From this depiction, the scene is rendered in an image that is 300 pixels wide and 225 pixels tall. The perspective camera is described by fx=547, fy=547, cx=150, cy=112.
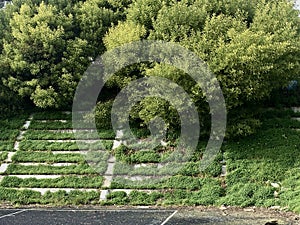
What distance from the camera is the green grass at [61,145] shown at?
1506 cm

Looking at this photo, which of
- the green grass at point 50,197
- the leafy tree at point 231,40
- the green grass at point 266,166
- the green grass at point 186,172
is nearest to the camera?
the green grass at point 266,166

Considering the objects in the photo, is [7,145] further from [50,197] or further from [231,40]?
[231,40]

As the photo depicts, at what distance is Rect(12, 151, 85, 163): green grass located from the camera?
1476 centimetres

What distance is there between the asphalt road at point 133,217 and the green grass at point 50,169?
158 cm

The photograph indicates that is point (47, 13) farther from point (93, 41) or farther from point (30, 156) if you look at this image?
point (30, 156)

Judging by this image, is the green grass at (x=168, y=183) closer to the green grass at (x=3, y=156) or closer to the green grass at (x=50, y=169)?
the green grass at (x=50, y=169)

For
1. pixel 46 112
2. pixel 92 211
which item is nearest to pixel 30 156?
pixel 46 112

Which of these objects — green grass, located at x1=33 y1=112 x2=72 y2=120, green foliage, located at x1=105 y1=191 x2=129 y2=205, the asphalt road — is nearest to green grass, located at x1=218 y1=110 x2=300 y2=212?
the asphalt road

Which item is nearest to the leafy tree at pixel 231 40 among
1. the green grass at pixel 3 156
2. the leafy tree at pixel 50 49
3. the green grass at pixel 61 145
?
the leafy tree at pixel 50 49

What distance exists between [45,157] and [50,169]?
1.83 feet

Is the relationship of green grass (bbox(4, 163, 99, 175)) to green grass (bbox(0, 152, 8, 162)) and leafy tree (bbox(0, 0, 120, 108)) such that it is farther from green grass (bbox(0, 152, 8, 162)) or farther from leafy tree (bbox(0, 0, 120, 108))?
leafy tree (bbox(0, 0, 120, 108))

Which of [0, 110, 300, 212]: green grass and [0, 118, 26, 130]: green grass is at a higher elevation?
[0, 118, 26, 130]: green grass

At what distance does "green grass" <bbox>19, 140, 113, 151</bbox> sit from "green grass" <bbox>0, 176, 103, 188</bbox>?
45.7 inches

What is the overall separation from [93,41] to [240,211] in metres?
7.17
